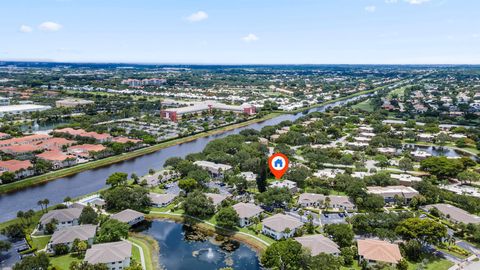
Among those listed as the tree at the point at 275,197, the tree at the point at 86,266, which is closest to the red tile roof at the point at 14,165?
the tree at the point at 86,266

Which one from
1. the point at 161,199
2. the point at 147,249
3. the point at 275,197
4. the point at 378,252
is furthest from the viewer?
the point at 161,199

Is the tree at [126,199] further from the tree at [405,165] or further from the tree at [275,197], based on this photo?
the tree at [405,165]

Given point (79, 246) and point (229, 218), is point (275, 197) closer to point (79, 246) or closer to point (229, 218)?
point (229, 218)

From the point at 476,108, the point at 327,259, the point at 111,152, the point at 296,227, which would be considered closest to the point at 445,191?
the point at 296,227

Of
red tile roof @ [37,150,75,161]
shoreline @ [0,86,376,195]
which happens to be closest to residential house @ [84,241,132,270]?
shoreline @ [0,86,376,195]

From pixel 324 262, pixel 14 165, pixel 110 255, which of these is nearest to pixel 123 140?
pixel 14 165

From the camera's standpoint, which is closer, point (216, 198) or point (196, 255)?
point (196, 255)
